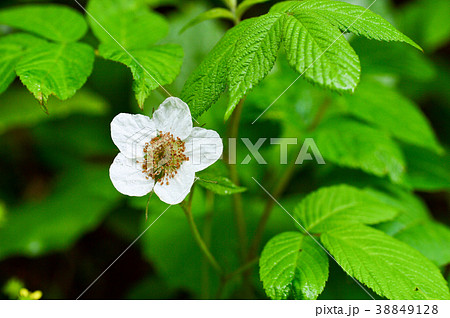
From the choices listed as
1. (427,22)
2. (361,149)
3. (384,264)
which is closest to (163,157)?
(384,264)

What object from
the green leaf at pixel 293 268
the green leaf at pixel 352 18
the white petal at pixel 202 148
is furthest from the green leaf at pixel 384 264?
the green leaf at pixel 352 18

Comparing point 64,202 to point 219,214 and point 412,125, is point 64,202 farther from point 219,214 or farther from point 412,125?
point 412,125

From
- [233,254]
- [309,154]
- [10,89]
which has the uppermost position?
[309,154]

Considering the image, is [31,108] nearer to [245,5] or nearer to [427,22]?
[245,5]

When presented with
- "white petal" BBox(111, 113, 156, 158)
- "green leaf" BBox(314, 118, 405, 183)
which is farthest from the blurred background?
"white petal" BBox(111, 113, 156, 158)

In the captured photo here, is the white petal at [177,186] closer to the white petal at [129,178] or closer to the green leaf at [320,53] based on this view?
the white petal at [129,178]

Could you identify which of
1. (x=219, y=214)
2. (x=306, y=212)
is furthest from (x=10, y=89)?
(x=306, y=212)

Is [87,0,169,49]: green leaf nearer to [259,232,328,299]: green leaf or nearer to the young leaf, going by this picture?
the young leaf
